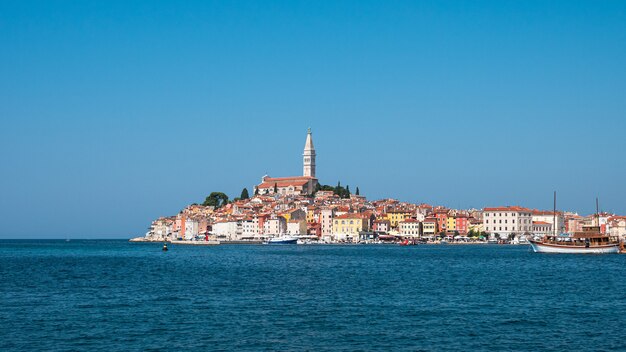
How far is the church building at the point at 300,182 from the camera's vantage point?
545ft

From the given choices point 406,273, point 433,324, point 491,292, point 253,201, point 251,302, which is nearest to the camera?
point 433,324

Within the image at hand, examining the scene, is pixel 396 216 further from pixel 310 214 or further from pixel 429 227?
pixel 310 214

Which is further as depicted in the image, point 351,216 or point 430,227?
point 430,227

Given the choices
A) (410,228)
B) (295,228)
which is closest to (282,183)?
(295,228)

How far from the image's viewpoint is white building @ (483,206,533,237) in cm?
12619

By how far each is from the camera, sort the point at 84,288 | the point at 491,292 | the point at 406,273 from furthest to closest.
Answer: the point at 406,273 → the point at 84,288 → the point at 491,292

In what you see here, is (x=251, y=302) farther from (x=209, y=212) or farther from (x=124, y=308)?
(x=209, y=212)

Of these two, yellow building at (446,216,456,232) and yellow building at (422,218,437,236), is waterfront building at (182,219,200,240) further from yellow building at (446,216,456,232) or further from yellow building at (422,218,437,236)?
yellow building at (446,216,456,232)

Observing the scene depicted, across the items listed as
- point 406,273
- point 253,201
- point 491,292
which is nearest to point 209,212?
point 253,201

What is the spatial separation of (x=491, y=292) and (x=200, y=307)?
1149cm

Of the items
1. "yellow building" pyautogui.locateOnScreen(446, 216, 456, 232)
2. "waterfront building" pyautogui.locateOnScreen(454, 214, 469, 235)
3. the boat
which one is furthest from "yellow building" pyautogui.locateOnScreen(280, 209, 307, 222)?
"waterfront building" pyautogui.locateOnScreen(454, 214, 469, 235)

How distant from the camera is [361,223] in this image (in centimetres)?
13075

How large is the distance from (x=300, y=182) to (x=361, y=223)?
38348mm

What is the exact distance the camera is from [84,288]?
32094 millimetres
